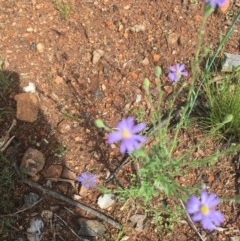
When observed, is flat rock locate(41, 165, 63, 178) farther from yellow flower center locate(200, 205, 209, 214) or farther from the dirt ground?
yellow flower center locate(200, 205, 209, 214)

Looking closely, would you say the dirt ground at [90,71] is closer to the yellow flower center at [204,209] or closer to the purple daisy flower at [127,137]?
the yellow flower center at [204,209]

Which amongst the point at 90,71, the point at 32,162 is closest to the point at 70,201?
the point at 32,162

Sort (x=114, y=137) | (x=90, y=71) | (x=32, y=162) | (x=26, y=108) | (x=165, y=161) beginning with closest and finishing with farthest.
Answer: (x=114, y=137) < (x=165, y=161) < (x=32, y=162) < (x=26, y=108) < (x=90, y=71)

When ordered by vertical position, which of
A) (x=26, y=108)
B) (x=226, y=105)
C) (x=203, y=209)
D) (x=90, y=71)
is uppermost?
(x=90, y=71)

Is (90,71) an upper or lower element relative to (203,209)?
upper

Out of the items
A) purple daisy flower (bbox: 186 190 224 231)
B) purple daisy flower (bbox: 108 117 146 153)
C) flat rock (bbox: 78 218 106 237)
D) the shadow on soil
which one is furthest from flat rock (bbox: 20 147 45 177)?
purple daisy flower (bbox: 186 190 224 231)

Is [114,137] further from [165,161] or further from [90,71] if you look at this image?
[90,71]

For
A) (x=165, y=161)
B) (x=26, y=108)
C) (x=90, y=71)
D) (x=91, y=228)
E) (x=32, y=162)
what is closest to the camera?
(x=165, y=161)

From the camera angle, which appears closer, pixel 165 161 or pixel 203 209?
pixel 203 209
